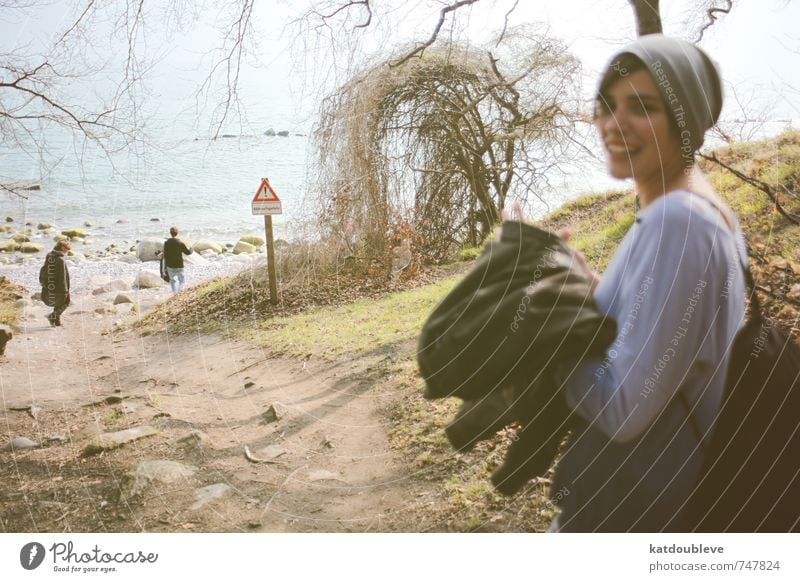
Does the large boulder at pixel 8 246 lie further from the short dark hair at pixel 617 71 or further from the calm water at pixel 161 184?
the short dark hair at pixel 617 71

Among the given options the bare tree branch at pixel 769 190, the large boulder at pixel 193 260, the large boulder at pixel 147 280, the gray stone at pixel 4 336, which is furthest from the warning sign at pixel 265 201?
the bare tree branch at pixel 769 190

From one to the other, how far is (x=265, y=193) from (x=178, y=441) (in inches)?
28.8

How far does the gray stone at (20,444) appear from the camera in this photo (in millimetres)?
1567

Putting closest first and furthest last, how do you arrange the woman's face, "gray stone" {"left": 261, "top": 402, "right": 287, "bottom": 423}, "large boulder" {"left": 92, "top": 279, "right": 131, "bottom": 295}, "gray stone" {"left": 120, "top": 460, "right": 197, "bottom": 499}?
the woman's face, "gray stone" {"left": 120, "top": 460, "right": 197, "bottom": 499}, "gray stone" {"left": 261, "top": 402, "right": 287, "bottom": 423}, "large boulder" {"left": 92, "top": 279, "right": 131, "bottom": 295}

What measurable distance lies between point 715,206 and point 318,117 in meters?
1.11

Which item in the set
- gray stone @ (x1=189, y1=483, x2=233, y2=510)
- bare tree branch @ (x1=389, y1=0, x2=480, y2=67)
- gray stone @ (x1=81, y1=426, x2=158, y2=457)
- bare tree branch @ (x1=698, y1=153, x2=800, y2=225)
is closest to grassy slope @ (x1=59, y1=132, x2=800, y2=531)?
bare tree branch @ (x1=698, y1=153, x2=800, y2=225)

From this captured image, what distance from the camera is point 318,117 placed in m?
1.76

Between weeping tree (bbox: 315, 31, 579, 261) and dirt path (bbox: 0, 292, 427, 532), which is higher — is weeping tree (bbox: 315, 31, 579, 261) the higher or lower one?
the higher one

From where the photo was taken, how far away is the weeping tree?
1753mm

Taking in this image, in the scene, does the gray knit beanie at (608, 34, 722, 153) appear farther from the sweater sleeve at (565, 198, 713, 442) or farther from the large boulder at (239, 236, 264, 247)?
the large boulder at (239, 236, 264, 247)

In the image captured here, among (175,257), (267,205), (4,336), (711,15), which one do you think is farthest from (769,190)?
(4,336)

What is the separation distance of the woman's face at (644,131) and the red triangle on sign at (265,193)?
951mm

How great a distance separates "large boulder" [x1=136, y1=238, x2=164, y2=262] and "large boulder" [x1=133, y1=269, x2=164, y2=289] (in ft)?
0.24

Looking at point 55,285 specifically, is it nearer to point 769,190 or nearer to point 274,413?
point 274,413
